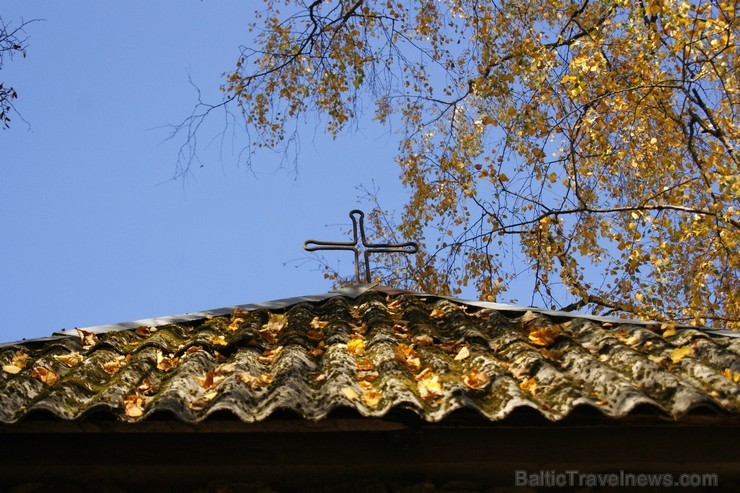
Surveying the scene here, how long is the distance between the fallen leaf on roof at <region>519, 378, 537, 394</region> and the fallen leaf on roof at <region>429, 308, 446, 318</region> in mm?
1617

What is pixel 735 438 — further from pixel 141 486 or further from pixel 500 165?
pixel 500 165

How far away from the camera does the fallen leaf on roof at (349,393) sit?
328cm

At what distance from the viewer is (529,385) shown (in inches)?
142

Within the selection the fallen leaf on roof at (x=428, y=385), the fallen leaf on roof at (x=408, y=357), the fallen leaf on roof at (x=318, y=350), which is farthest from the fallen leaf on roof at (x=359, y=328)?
the fallen leaf on roof at (x=428, y=385)

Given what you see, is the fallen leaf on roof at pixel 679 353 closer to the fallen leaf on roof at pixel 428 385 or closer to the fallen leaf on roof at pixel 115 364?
the fallen leaf on roof at pixel 428 385

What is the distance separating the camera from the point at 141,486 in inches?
134

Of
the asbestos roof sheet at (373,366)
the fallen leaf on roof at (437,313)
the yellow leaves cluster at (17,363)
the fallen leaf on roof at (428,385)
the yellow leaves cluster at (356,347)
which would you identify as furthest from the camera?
the fallen leaf on roof at (437,313)

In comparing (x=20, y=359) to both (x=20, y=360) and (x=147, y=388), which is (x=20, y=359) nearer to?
(x=20, y=360)

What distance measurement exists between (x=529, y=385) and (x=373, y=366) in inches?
30.1

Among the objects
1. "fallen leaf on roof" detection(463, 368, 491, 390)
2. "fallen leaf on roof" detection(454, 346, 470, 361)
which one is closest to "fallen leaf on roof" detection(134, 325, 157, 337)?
"fallen leaf on roof" detection(454, 346, 470, 361)

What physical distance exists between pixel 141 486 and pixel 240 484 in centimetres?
42

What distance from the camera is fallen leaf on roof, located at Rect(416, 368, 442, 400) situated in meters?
3.40

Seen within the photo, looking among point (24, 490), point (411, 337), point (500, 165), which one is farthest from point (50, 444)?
point (500, 165)

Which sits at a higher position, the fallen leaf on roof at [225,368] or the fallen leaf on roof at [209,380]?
the fallen leaf on roof at [225,368]
